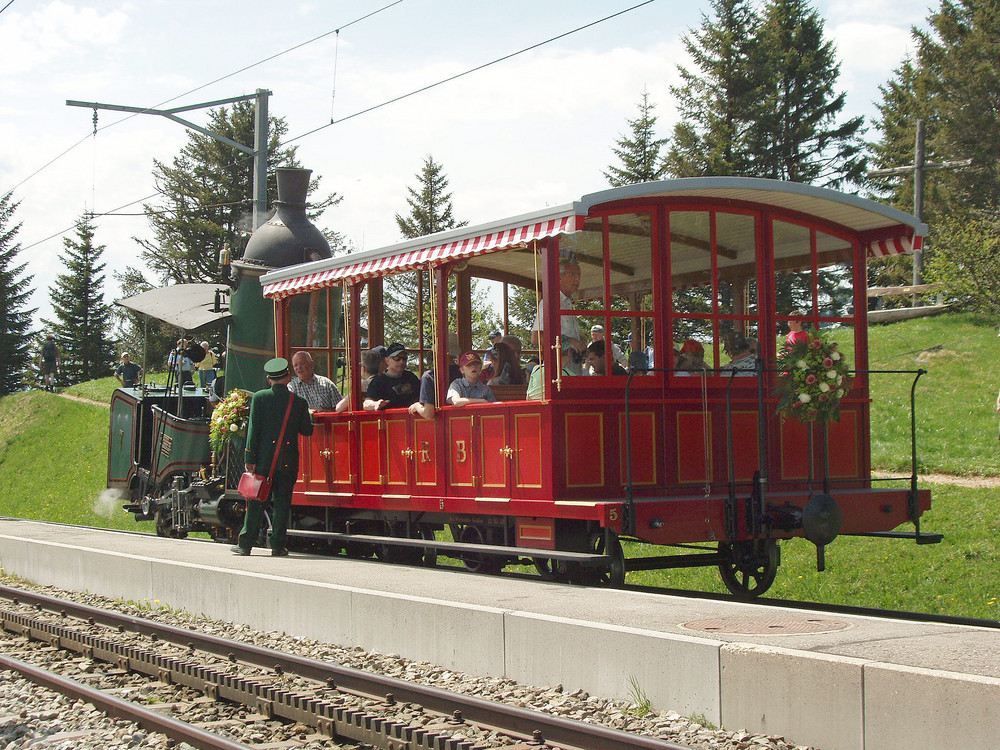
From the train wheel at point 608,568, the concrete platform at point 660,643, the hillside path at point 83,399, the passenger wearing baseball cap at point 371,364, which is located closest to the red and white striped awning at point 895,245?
the train wheel at point 608,568

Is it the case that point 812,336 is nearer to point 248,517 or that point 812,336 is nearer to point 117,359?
point 248,517

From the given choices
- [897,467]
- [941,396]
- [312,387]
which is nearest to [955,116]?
[941,396]

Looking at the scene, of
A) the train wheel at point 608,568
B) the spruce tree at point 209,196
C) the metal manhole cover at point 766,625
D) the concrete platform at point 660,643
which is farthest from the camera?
the spruce tree at point 209,196

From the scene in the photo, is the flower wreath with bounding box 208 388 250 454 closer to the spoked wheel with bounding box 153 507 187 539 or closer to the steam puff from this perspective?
the spoked wheel with bounding box 153 507 187 539

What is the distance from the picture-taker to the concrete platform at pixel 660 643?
15.2 feet

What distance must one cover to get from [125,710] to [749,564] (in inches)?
203

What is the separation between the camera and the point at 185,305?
1473 cm

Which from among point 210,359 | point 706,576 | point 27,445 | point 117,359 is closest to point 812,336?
point 706,576

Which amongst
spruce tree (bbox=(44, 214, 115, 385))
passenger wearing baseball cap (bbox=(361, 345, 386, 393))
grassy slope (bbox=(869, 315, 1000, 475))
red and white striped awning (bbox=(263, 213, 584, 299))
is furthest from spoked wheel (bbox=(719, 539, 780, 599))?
spruce tree (bbox=(44, 214, 115, 385))

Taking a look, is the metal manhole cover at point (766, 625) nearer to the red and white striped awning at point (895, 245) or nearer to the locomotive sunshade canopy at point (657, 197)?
the locomotive sunshade canopy at point (657, 197)

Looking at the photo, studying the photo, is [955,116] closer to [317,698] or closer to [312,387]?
[312,387]

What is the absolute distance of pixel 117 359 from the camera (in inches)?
2212

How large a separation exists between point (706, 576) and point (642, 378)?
3483 millimetres

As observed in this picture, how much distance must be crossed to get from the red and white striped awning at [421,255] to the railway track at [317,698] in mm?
3419
